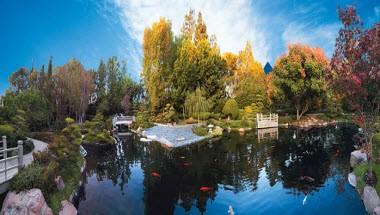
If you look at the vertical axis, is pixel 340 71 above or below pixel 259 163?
above

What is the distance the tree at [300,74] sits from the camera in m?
33.1

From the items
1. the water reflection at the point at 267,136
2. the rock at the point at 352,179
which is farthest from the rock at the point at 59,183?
the water reflection at the point at 267,136

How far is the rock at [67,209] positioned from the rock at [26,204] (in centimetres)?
66

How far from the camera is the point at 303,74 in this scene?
3312 cm

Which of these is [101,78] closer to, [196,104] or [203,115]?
[196,104]

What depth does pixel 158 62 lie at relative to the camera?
117 ft

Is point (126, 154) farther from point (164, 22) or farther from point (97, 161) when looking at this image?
point (164, 22)

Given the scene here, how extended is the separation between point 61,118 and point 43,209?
25.9 m

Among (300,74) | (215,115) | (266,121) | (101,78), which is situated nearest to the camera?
(266,121)

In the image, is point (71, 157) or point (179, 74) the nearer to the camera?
point (71, 157)

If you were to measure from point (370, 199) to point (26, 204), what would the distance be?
9.75 m

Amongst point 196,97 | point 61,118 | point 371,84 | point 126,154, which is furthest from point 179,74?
point 371,84

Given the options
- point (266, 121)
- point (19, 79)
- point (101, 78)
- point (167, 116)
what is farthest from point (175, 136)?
point (101, 78)

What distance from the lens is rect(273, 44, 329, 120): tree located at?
33.1 meters
